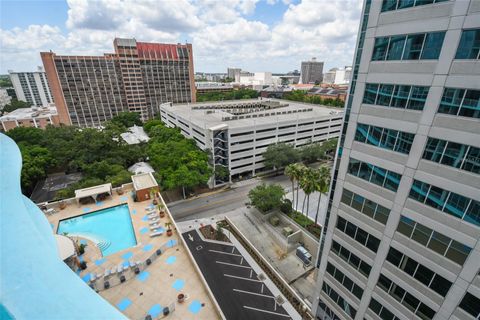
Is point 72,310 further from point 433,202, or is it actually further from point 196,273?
point 433,202

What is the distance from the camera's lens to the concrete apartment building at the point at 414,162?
12.1 m

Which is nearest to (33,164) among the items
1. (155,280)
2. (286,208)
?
(155,280)

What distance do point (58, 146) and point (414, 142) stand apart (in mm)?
78970

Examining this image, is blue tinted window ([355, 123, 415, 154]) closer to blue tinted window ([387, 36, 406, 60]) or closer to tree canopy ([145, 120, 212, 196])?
blue tinted window ([387, 36, 406, 60])

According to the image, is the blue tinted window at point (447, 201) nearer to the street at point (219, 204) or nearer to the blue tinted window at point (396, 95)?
the blue tinted window at point (396, 95)

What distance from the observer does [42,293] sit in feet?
28.6

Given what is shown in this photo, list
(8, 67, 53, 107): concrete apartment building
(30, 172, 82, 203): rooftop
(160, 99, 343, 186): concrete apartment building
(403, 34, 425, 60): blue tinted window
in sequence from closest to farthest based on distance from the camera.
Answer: (403, 34, 425, 60): blue tinted window < (30, 172, 82, 203): rooftop < (160, 99, 343, 186): concrete apartment building < (8, 67, 53, 107): concrete apartment building

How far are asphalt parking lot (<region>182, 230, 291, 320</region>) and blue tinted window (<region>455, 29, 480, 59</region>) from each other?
30401 millimetres

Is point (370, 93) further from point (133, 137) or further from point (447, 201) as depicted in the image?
point (133, 137)

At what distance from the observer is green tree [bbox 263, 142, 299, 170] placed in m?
57.9

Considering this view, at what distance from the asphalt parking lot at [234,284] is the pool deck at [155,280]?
34.2 feet

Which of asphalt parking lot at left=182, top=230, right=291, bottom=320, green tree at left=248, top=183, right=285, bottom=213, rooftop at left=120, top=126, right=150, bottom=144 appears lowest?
asphalt parking lot at left=182, top=230, right=291, bottom=320

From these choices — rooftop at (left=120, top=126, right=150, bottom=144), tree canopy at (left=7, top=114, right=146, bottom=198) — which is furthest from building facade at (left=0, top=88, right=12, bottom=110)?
rooftop at (left=120, top=126, right=150, bottom=144)

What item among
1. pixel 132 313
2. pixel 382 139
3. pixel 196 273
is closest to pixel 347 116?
pixel 382 139
